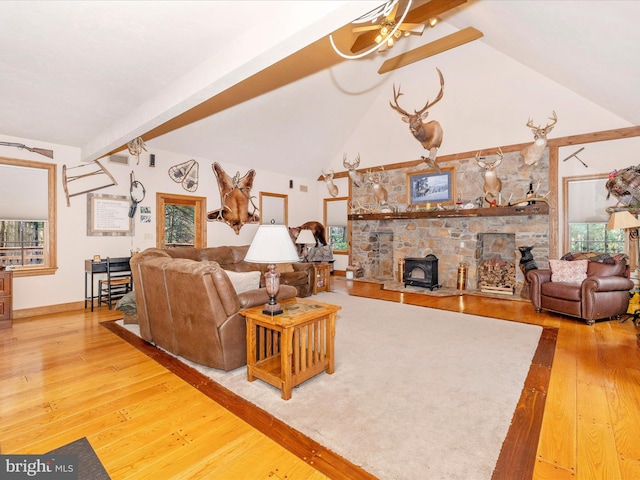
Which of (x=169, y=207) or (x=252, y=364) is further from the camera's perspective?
(x=169, y=207)

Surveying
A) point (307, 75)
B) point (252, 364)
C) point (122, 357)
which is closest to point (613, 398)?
point (252, 364)

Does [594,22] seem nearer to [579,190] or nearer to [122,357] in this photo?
[579,190]

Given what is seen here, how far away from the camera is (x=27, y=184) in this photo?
4.70 m

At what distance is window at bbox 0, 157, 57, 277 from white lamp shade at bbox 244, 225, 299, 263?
14.0 ft

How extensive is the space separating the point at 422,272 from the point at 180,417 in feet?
18.7

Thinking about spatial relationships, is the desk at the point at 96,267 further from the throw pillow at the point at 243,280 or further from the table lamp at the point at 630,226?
the table lamp at the point at 630,226

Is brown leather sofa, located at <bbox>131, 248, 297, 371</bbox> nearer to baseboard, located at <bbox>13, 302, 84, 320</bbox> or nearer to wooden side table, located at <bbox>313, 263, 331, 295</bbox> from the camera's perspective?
baseboard, located at <bbox>13, 302, 84, 320</bbox>

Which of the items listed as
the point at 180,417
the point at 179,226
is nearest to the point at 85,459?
the point at 180,417

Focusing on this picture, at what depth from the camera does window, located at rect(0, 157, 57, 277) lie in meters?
4.54

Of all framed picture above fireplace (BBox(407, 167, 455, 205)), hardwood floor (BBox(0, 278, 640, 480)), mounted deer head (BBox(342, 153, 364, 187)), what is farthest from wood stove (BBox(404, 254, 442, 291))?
hardwood floor (BBox(0, 278, 640, 480))

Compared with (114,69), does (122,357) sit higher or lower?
lower

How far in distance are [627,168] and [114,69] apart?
270 inches

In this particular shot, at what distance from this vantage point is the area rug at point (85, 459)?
156cm

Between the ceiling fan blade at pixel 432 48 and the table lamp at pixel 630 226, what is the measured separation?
3413mm
